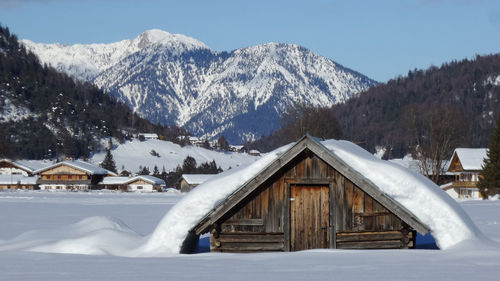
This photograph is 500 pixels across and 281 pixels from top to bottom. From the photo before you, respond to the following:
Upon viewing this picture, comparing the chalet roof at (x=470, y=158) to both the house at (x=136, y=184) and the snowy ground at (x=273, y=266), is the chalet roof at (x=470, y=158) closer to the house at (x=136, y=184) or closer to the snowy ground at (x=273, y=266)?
the house at (x=136, y=184)

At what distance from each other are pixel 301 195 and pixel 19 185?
15144cm

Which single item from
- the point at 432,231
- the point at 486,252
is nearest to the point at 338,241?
the point at 432,231

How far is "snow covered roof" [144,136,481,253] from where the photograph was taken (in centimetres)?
1680

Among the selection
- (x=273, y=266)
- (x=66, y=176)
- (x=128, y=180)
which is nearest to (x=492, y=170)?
(x=273, y=266)

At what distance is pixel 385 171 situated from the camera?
1736cm

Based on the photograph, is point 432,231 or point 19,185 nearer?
point 432,231

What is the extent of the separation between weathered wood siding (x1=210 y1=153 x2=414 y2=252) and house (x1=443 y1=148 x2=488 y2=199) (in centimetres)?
8830

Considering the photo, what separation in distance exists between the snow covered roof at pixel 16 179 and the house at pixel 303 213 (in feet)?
495

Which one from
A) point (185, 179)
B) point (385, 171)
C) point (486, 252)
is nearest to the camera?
point (486, 252)

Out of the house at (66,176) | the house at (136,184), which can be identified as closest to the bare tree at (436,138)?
the house at (136,184)

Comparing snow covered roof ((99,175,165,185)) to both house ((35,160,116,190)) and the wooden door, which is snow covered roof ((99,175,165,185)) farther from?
the wooden door

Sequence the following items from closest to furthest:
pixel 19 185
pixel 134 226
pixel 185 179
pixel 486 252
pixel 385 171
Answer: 1. pixel 486 252
2. pixel 385 171
3. pixel 134 226
4. pixel 185 179
5. pixel 19 185

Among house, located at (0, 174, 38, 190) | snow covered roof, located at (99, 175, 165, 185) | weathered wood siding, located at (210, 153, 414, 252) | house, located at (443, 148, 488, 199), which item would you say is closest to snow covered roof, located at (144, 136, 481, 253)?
weathered wood siding, located at (210, 153, 414, 252)

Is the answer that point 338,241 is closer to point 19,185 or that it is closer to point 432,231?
point 432,231
